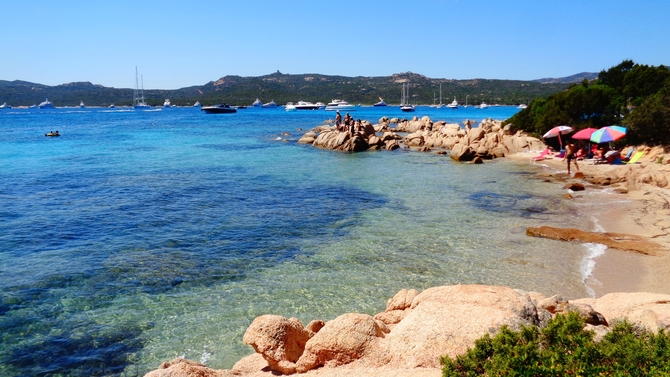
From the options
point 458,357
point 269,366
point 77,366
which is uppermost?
point 458,357

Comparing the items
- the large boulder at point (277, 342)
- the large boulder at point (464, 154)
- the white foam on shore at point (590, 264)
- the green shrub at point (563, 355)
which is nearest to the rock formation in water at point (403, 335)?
the large boulder at point (277, 342)

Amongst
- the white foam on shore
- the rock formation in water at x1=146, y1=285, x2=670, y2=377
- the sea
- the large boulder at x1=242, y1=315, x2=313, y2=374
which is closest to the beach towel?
the sea

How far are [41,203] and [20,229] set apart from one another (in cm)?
493

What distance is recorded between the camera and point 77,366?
8.19 meters

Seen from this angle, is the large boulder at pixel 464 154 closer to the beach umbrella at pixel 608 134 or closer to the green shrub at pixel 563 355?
the beach umbrella at pixel 608 134

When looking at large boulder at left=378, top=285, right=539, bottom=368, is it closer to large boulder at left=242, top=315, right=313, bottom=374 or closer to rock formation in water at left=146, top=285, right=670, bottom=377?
rock formation in water at left=146, top=285, right=670, bottom=377

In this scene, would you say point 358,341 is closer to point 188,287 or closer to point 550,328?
point 550,328

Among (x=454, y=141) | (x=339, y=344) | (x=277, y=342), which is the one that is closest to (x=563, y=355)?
(x=339, y=344)

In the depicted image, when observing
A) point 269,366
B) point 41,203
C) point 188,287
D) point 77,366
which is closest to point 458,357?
point 269,366

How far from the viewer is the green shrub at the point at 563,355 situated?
4.81 m

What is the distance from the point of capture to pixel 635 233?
14.9 meters

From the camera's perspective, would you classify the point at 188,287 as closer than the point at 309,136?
Yes

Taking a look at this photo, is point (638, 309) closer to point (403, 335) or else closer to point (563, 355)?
point (563, 355)

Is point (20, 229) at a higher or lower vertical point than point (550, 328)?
lower
